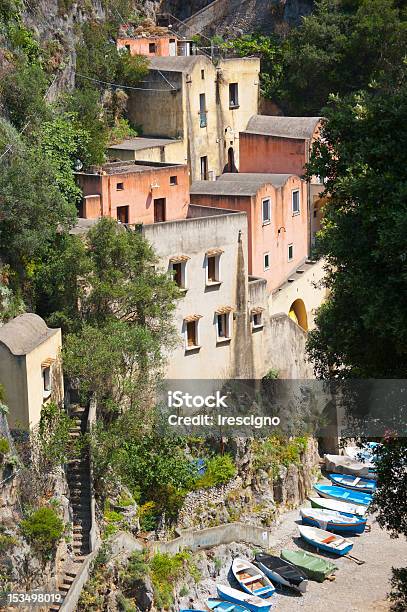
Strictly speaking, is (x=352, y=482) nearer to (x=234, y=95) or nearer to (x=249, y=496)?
(x=249, y=496)

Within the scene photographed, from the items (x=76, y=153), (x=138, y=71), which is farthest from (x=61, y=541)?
(x=138, y=71)

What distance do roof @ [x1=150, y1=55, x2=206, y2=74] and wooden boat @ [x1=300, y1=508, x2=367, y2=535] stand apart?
1767cm

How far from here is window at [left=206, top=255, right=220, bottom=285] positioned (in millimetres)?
42781

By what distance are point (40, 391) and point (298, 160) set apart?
19.9 metres

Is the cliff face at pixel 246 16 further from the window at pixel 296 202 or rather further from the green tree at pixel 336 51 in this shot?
the window at pixel 296 202

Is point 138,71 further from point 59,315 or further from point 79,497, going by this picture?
point 79,497

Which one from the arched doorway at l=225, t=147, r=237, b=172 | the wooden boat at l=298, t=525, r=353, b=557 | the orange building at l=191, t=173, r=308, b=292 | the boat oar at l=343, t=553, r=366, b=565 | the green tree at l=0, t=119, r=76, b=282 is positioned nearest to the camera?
A: the green tree at l=0, t=119, r=76, b=282

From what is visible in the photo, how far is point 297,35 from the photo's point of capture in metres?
58.3

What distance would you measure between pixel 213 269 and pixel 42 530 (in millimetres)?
12355

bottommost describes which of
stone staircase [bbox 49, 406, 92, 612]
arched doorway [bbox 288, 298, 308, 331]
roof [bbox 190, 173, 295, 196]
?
stone staircase [bbox 49, 406, 92, 612]

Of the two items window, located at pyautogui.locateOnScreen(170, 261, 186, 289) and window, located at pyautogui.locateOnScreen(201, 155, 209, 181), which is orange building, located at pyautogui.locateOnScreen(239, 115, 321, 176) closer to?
window, located at pyautogui.locateOnScreen(201, 155, 209, 181)

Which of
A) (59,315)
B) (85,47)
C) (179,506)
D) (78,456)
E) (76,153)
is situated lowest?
(179,506)

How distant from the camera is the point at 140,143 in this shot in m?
51.1

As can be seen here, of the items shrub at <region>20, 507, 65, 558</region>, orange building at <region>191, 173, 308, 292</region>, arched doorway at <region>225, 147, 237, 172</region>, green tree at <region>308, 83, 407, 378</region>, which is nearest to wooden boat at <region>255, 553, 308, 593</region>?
shrub at <region>20, 507, 65, 558</region>
